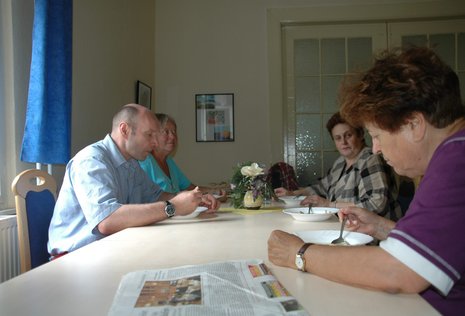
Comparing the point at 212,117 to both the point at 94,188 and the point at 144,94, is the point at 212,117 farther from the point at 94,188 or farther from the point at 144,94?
the point at 94,188

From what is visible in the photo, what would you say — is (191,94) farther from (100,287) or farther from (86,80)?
(100,287)

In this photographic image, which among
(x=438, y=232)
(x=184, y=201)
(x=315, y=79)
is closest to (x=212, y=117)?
(x=315, y=79)

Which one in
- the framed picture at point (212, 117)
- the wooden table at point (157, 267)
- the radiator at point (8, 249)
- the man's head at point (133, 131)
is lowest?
the radiator at point (8, 249)

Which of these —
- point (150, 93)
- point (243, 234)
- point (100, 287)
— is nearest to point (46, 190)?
point (243, 234)

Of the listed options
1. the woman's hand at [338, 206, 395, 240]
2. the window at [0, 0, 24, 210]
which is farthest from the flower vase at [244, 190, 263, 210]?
the window at [0, 0, 24, 210]

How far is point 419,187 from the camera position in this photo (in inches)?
32.5

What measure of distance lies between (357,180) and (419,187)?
1.54 metres

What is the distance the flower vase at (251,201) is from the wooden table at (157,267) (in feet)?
1.61

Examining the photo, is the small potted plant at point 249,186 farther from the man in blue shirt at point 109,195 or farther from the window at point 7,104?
the window at point 7,104

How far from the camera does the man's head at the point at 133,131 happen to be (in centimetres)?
194

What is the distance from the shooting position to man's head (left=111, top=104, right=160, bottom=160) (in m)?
1.94

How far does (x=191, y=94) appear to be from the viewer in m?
4.21

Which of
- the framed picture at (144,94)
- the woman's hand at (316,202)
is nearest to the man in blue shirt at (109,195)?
the woman's hand at (316,202)

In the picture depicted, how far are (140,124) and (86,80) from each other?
911 millimetres
